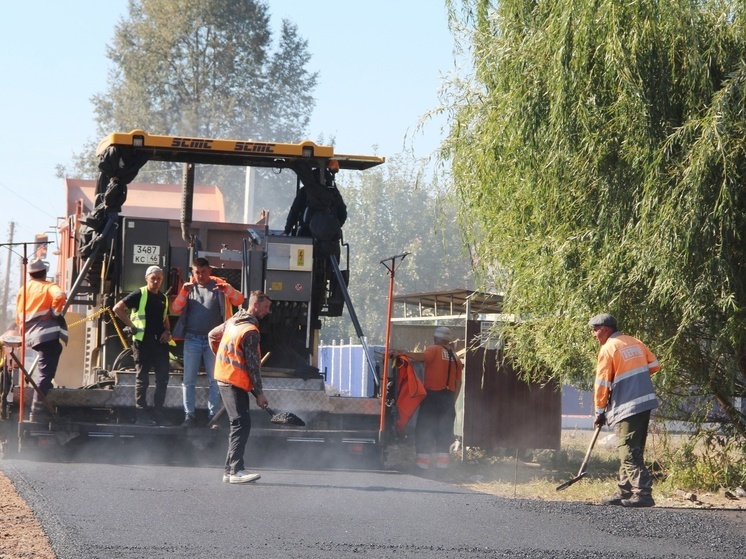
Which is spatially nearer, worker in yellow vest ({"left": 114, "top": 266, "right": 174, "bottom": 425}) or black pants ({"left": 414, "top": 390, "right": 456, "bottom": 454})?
worker in yellow vest ({"left": 114, "top": 266, "right": 174, "bottom": 425})

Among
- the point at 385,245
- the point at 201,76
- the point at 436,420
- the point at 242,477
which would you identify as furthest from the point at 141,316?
the point at 385,245

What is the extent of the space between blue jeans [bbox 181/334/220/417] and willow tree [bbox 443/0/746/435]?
10.0 ft

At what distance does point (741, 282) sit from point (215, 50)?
33407 mm

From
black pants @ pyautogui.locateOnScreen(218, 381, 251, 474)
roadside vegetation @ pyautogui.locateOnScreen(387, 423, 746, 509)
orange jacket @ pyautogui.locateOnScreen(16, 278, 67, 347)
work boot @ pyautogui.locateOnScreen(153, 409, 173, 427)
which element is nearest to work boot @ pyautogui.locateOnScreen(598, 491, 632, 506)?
roadside vegetation @ pyautogui.locateOnScreen(387, 423, 746, 509)

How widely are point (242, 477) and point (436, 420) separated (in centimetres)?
399

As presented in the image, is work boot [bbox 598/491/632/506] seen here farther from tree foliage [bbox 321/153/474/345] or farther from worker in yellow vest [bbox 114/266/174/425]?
tree foliage [bbox 321/153/474/345]

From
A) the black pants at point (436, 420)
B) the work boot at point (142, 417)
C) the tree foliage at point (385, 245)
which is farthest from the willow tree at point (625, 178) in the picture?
the tree foliage at point (385, 245)

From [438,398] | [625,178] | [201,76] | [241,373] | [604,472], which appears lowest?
[604,472]

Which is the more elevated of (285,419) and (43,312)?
(43,312)

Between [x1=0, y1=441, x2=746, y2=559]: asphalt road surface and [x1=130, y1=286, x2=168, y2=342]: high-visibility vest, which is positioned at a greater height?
[x1=130, y1=286, x2=168, y2=342]: high-visibility vest

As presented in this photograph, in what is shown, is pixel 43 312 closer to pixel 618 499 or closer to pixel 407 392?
pixel 407 392

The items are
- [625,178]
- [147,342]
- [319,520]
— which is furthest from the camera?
[147,342]

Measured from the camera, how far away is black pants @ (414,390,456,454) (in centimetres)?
1259

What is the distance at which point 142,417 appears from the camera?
10.7 m
